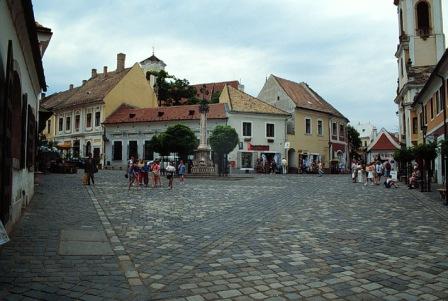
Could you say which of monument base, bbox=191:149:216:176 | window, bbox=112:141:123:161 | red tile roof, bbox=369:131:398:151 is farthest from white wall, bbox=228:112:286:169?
red tile roof, bbox=369:131:398:151

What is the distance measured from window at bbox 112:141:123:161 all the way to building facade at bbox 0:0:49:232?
40.1 metres

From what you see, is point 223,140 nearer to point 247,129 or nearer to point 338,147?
point 247,129

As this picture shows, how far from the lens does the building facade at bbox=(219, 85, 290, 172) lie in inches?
1817

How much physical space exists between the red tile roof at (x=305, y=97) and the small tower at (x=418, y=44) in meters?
14.0

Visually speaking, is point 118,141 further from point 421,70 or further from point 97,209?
point 97,209

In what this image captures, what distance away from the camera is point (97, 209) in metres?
12.0

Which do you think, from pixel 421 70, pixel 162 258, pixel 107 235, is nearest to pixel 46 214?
pixel 107 235

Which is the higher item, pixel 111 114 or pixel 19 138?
pixel 111 114

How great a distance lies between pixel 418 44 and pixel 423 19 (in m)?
2.42

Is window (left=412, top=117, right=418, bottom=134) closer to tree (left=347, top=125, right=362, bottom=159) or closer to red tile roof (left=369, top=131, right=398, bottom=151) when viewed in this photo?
red tile roof (left=369, top=131, right=398, bottom=151)

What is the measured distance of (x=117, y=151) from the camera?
52.0 meters

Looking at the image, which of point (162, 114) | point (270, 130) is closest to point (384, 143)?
point (270, 130)

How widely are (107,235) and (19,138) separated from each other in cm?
325

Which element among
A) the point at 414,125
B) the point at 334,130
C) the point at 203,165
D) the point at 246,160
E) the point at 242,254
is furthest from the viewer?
the point at 334,130
